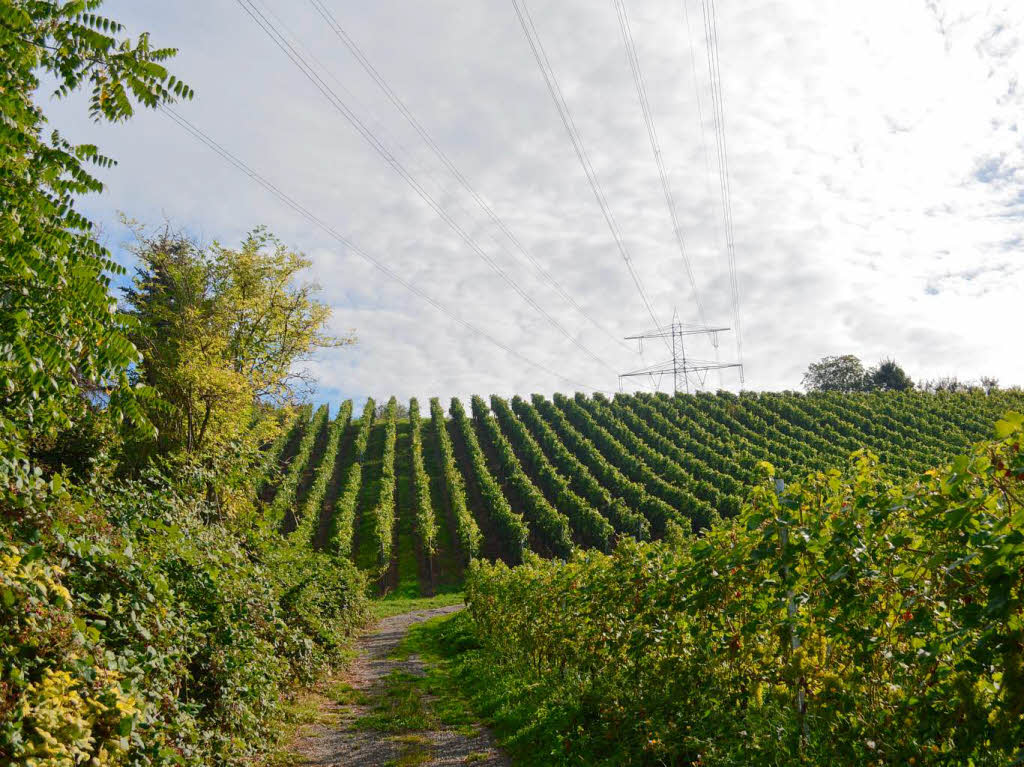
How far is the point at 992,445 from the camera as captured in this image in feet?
8.23

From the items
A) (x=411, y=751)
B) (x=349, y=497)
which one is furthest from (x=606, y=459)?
(x=411, y=751)

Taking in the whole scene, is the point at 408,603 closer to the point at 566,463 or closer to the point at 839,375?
the point at 566,463

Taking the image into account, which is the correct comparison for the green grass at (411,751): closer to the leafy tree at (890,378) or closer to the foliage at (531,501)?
the foliage at (531,501)

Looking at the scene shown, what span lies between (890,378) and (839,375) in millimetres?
14329

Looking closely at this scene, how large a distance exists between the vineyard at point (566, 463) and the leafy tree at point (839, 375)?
46.6 metres

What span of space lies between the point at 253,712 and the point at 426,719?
126 inches

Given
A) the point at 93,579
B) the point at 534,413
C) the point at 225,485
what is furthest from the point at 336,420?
the point at 93,579

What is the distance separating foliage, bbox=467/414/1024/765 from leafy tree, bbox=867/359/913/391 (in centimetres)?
10178

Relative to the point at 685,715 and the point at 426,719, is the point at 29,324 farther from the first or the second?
the point at 426,719

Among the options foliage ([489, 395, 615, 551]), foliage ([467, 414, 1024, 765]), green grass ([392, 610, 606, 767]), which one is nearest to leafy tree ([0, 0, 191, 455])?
foliage ([467, 414, 1024, 765])

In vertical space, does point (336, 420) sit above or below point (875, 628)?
above

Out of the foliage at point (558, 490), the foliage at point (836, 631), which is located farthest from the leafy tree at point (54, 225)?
the foliage at point (558, 490)

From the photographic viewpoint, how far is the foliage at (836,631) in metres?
2.41

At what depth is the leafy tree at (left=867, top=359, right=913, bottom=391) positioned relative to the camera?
91.3 m
